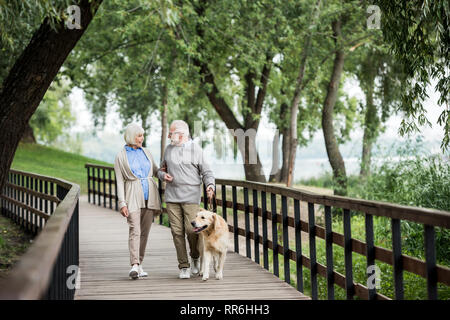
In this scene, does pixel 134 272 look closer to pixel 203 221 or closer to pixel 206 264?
pixel 206 264

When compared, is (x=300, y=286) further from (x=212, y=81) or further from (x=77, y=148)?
(x=77, y=148)

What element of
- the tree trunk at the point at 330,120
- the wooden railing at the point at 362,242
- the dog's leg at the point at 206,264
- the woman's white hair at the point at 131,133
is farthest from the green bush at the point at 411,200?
the tree trunk at the point at 330,120

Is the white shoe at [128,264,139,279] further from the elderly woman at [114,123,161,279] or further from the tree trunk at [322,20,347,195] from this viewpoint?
the tree trunk at [322,20,347,195]

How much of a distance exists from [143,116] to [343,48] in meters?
12.9

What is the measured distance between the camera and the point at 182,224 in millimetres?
6938

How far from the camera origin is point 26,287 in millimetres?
2123

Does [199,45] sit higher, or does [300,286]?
[199,45]

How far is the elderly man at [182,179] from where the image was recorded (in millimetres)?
6777

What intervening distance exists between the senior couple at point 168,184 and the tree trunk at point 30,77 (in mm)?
1517

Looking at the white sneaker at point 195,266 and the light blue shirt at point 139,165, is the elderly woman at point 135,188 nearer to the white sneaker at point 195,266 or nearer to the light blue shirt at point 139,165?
the light blue shirt at point 139,165

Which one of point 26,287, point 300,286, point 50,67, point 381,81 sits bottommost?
point 300,286

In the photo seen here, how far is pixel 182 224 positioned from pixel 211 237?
56 cm

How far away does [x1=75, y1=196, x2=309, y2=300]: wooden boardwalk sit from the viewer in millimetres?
5922
